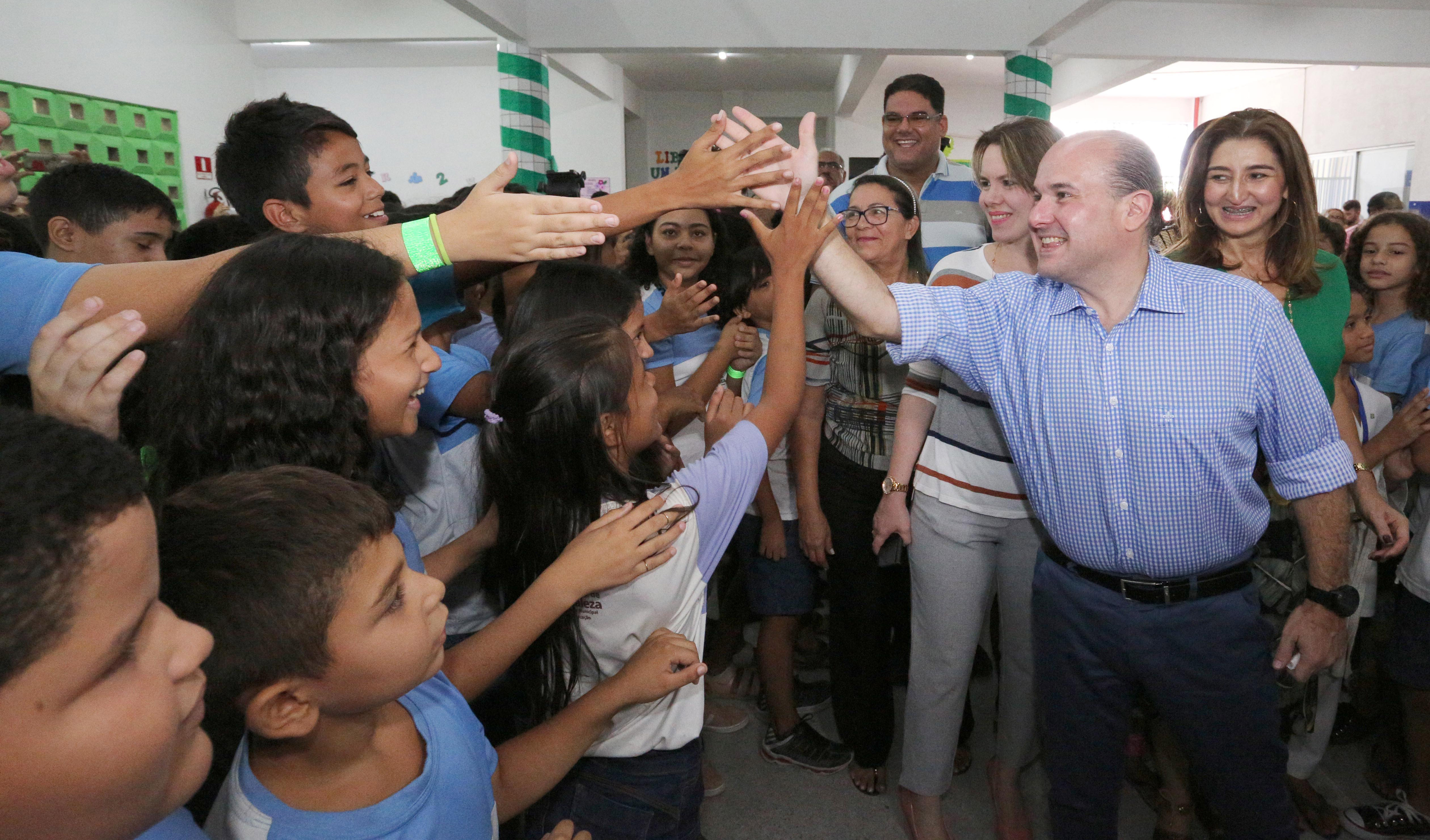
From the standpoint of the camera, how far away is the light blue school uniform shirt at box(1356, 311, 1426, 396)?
8.96ft

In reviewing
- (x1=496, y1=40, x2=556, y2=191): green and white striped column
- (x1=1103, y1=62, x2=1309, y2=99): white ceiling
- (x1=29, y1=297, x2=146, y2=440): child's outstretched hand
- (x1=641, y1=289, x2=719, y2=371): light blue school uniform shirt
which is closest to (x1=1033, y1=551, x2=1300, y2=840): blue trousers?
(x1=641, y1=289, x2=719, y2=371): light blue school uniform shirt

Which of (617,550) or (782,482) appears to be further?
(782,482)

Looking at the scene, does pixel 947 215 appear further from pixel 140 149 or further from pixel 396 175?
pixel 396 175

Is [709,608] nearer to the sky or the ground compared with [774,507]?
nearer to the ground

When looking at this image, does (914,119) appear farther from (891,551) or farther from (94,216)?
(94,216)

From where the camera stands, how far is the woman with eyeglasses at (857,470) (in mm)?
2330

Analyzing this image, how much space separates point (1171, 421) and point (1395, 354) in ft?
6.36

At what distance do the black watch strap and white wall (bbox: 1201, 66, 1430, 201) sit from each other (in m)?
10.1

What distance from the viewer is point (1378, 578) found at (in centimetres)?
267

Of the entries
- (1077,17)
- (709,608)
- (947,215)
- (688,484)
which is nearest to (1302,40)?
(1077,17)

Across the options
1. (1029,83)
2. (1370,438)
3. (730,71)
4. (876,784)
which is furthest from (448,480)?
(730,71)

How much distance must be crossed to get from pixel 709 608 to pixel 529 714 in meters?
2.07

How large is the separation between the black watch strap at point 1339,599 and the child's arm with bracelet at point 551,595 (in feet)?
4.31

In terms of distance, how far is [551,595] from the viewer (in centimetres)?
121
